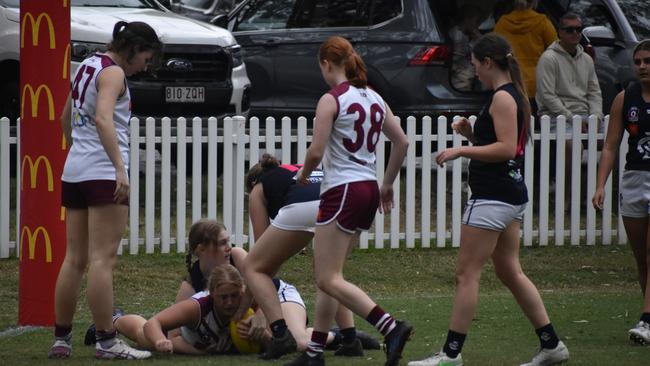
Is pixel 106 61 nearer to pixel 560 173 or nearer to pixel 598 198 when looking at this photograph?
pixel 598 198

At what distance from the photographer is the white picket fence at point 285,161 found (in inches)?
468

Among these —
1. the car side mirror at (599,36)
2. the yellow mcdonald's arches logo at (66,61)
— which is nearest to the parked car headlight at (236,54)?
the car side mirror at (599,36)

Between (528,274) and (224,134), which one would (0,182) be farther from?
(528,274)

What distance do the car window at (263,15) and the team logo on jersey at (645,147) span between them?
7.73 m

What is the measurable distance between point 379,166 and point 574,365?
5315 millimetres

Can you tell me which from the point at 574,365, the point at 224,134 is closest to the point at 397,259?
the point at 224,134

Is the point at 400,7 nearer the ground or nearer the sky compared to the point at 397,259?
nearer the sky

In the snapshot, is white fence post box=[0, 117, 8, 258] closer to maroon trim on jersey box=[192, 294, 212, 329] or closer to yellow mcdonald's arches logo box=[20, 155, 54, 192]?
yellow mcdonald's arches logo box=[20, 155, 54, 192]

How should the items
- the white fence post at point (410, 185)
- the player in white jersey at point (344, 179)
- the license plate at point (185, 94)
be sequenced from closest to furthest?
1. the player in white jersey at point (344, 179)
2. the white fence post at point (410, 185)
3. the license plate at point (185, 94)

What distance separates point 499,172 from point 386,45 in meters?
8.16

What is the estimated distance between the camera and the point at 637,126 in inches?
319

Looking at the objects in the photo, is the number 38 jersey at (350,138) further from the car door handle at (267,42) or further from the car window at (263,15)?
the car window at (263,15)

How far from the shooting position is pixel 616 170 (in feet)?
45.9

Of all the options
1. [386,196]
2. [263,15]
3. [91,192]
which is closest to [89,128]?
[91,192]
